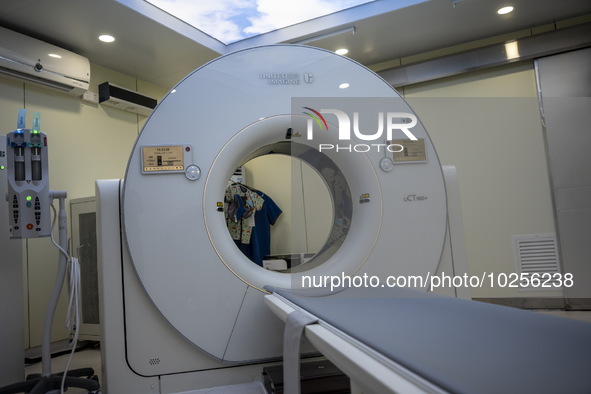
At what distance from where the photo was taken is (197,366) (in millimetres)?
1256

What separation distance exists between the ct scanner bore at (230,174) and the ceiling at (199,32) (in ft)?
5.89

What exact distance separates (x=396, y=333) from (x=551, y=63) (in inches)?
130

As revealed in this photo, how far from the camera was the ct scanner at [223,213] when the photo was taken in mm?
1232

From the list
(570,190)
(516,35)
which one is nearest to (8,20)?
(516,35)

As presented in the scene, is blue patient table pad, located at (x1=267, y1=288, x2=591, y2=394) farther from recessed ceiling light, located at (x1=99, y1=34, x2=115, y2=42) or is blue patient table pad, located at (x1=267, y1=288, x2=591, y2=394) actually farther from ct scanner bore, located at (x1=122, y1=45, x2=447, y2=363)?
recessed ceiling light, located at (x1=99, y1=34, x2=115, y2=42)

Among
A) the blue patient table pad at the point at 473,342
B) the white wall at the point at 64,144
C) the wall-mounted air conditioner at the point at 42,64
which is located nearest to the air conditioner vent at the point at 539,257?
the blue patient table pad at the point at 473,342

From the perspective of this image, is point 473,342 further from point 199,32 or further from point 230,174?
point 199,32

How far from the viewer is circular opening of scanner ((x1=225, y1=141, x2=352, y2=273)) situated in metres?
1.58

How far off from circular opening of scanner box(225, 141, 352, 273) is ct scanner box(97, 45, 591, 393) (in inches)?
5.7

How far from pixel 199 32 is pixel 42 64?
108cm

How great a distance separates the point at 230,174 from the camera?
1.34 metres

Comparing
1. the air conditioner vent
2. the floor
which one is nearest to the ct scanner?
the floor

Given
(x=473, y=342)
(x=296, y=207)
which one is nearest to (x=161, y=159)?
(x=473, y=342)

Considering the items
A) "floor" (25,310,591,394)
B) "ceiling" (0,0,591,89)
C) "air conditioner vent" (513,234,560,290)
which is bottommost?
"floor" (25,310,591,394)
